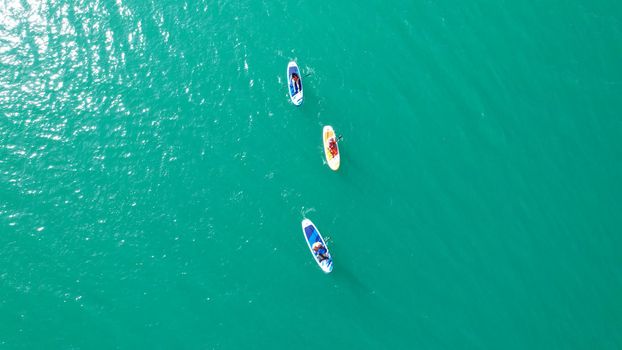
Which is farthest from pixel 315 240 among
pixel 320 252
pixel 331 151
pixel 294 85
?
pixel 294 85

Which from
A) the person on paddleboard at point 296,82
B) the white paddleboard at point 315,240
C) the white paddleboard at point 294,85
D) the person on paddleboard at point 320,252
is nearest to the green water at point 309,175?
the white paddleboard at point 315,240

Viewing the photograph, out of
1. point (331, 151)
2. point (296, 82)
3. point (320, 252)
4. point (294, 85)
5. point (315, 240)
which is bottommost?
point (320, 252)

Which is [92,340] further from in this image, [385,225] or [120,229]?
[385,225]

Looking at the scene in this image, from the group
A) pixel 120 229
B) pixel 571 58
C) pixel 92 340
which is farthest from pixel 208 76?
pixel 571 58

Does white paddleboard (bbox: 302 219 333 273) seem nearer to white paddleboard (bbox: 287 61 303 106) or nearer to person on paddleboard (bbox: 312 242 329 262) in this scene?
person on paddleboard (bbox: 312 242 329 262)

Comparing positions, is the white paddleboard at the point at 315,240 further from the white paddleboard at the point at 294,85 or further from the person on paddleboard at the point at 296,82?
the person on paddleboard at the point at 296,82

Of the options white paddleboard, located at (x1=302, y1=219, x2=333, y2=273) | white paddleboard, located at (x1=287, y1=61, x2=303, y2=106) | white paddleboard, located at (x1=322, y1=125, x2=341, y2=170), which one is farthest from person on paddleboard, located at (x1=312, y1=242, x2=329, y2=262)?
white paddleboard, located at (x1=287, y1=61, x2=303, y2=106)

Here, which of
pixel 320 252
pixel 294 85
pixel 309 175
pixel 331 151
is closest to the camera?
pixel 320 252

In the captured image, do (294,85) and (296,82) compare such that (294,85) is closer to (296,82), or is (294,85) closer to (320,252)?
(296,82)
